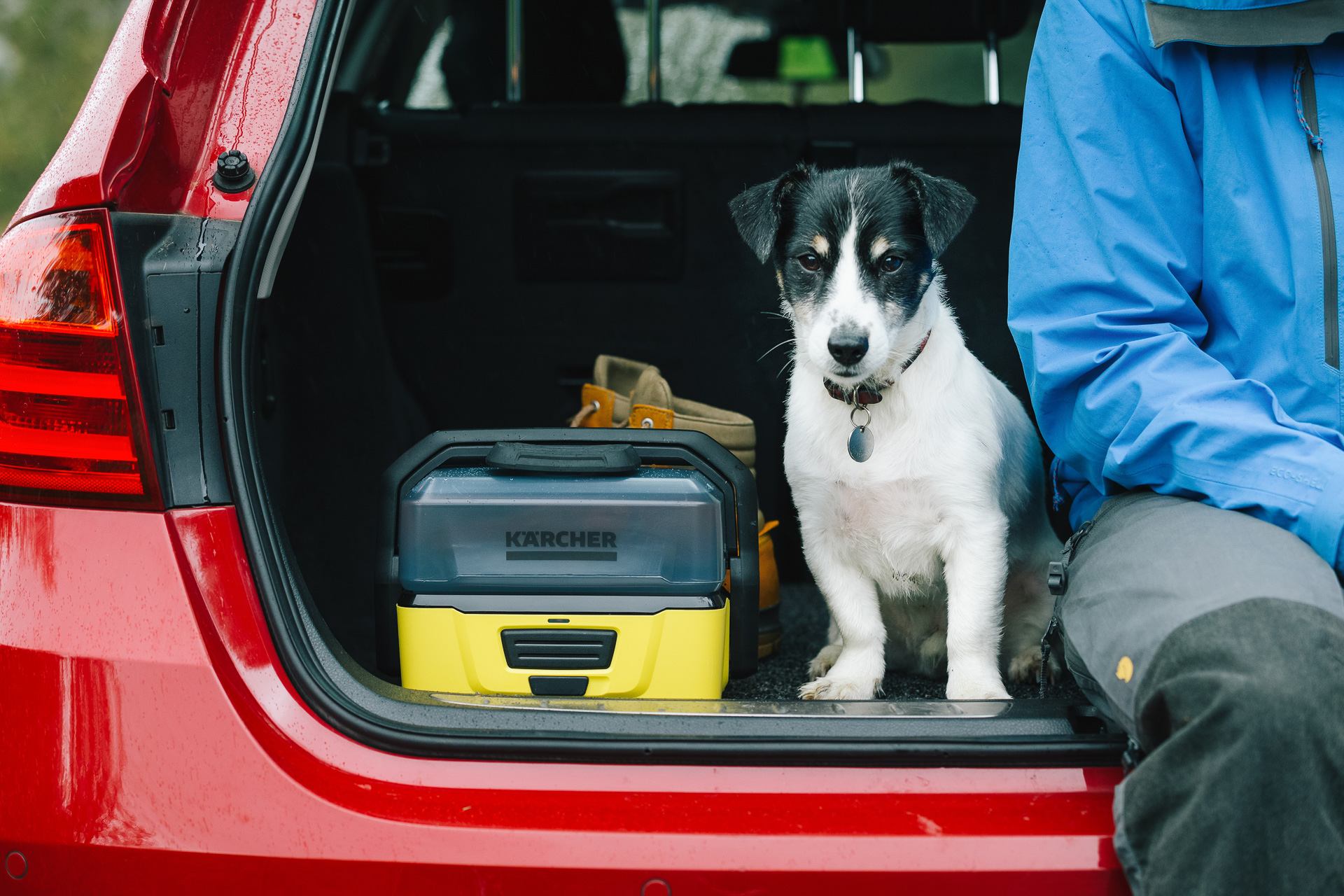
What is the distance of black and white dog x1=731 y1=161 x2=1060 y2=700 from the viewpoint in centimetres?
204

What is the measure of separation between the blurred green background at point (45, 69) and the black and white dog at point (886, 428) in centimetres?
2003

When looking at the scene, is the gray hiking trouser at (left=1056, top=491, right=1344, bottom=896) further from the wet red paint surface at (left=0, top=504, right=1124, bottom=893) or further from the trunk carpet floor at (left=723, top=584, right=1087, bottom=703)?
the trunk carpet floor at (left=723, top=584, right=1087, bottom=703)

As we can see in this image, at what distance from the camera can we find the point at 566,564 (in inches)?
66.8

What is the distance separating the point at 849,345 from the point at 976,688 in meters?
0.66

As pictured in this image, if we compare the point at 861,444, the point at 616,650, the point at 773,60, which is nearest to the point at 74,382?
the point at 616,650

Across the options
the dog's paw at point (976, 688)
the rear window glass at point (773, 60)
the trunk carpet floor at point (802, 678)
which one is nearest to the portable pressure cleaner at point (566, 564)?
the trunk carpet floor at point (802, 678)

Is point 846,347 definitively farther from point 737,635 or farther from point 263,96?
point 263,96

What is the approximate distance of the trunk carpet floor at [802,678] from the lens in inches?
85.0

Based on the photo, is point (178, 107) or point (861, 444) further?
point (861, 444)

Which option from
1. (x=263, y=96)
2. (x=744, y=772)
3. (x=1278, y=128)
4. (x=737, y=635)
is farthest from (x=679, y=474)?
(x=1278, y=128)

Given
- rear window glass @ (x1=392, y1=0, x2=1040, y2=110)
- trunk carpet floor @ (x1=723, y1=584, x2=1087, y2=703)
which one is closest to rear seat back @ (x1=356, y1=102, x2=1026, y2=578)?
trunk carpet floor @ (x1=723, y1=584, x2=1087, y2=703)

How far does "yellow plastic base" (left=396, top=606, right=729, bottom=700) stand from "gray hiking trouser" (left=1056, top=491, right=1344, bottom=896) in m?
0.63

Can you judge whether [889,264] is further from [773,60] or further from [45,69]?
[45,69]

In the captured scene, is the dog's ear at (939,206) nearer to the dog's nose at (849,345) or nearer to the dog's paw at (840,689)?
the dog's nose at (849,345)
